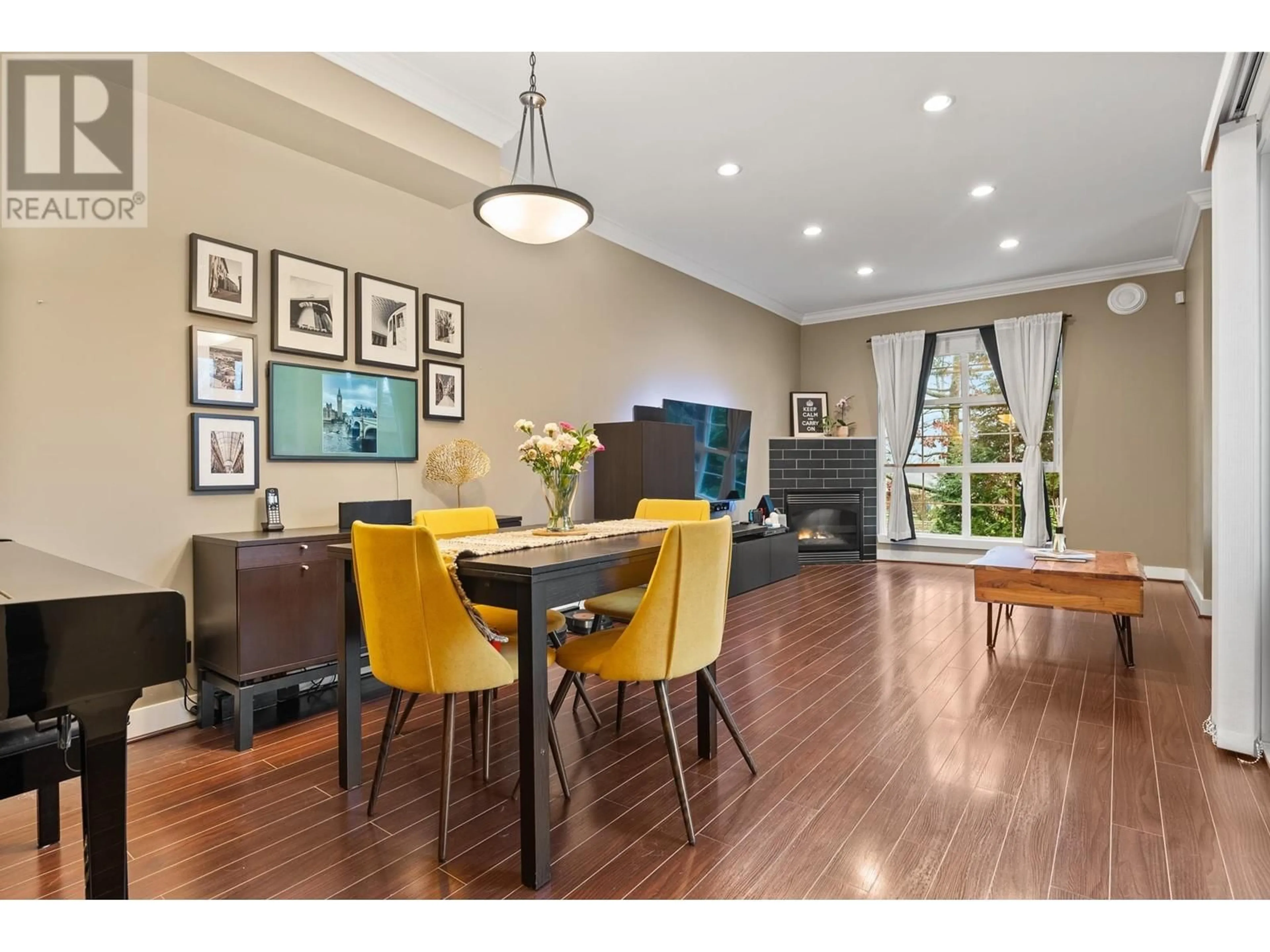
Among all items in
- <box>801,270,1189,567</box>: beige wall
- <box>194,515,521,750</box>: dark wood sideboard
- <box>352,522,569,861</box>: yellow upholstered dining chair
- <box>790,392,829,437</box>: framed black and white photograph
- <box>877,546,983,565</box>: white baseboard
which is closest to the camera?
<box>352,522,569,861</box>: yellow upholstered dining chair

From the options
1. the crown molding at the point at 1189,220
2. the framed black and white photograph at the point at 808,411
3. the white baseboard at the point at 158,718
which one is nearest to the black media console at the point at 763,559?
the framed black and white photograph at the point at 808,411

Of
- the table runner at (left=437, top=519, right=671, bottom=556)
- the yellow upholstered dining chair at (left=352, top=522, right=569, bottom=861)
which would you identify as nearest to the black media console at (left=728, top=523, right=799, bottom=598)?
the table runner at (left=437, top=519, right=671, bottom=556)

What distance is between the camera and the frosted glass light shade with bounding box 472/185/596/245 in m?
2.50

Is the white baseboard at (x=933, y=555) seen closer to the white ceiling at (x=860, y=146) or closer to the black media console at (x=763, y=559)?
the black media console at (x=763, y=559)

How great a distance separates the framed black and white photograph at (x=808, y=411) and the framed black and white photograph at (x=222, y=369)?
247 inches

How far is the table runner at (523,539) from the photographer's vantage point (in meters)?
2.04

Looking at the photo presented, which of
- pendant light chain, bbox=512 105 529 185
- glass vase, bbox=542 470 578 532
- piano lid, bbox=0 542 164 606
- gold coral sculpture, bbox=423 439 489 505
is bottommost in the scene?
piano lid, bbox=0 542 164 606

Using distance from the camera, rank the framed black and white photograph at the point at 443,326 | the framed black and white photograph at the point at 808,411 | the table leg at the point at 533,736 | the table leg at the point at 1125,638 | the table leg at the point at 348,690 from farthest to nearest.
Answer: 1. the framed black and white photograph at the point at 808,411
2. the framed black and white photograph at the point at 443,326
3. the table leg at the point at 1125,638
4. the table leg at the point at 348,690
5. the table leg at the point at 533,736

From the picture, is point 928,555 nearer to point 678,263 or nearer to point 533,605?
point 678,263

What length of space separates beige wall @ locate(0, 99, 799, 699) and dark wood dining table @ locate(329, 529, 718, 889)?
1177 mm

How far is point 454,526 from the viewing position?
279 cm

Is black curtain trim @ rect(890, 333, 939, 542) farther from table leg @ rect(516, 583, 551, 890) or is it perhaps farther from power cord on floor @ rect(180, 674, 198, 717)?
power cord on floor @ rect(180, 674, 198, 717)

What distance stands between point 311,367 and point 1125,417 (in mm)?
7116
